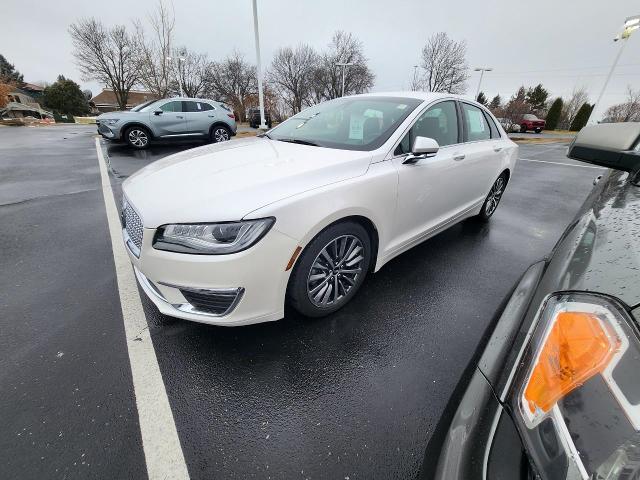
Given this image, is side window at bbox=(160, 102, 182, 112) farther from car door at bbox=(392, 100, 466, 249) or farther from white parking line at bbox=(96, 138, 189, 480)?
car door at bbox=(392, 100, 466, 249)

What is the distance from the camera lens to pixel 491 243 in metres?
3.81

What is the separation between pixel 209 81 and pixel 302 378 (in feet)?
162

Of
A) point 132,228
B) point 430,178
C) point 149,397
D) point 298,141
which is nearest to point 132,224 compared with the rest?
point 132,228

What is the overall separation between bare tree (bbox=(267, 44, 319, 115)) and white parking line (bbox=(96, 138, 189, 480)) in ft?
155

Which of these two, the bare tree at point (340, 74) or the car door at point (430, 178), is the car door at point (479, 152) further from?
the bare tree at point (340, 74)

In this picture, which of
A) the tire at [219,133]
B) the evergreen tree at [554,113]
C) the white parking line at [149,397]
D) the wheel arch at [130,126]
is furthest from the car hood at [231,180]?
the evergreen tree at [554,113]

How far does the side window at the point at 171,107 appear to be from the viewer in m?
9.50


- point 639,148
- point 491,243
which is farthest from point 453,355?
point 491,243

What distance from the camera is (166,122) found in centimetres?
952

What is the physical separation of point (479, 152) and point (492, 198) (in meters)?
1.13

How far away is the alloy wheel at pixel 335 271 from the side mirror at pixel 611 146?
1.41 m

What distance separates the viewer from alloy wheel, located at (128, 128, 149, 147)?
9.23m

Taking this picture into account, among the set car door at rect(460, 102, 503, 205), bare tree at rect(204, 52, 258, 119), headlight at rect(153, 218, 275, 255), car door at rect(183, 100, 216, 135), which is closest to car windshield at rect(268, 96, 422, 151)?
car door at rect(460, 102, 503, 205)

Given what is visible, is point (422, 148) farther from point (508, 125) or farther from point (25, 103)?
point (25, 103)
